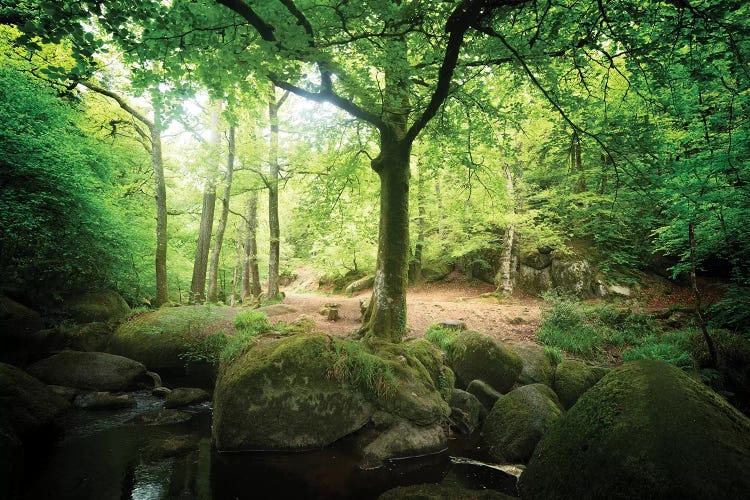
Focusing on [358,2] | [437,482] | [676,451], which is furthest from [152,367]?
[676,451]

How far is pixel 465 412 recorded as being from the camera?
249 inches

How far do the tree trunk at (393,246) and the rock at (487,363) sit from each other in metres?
1.52

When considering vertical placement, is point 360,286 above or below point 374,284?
below

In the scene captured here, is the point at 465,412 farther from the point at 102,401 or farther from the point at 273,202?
the point at 273,202

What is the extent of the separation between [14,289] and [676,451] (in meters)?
16.0

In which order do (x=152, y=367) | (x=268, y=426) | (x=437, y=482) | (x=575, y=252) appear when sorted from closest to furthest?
(x=437, y=482), (x=268, y=426), (x=152, y=367), (x=575, y=252)

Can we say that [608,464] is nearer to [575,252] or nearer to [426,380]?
[426,380]

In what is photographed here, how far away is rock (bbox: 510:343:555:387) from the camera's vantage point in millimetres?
7395

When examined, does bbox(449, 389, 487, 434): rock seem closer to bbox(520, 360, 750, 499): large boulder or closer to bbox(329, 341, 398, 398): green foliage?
bbox(329, 341, 398, 398): green foliage

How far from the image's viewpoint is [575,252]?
16469mm

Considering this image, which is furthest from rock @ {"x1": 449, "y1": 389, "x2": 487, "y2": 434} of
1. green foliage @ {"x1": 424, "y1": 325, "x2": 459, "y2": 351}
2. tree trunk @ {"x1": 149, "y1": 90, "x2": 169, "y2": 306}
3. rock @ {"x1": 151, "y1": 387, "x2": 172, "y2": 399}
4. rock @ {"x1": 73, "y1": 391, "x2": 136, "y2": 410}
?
tree trunk @ {"x1": 149, "y1": 90, "x2": 169, "y2": 306}

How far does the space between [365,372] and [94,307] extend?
11361mm

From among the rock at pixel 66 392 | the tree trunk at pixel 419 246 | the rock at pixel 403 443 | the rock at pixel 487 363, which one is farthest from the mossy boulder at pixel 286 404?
the tree trunk at pixel 419 246

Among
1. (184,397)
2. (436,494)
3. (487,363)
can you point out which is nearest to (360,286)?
(487,363)
